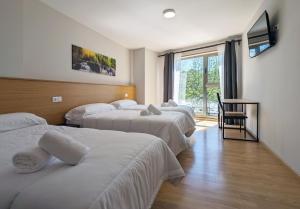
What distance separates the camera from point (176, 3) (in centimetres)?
281

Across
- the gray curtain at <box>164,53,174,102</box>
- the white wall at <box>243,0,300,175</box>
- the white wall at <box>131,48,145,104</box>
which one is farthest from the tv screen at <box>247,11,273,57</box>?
the white wall at <box>131,48,145,104</box>

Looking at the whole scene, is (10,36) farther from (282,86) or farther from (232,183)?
(282,86)

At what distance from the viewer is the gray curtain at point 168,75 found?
18.8 ft

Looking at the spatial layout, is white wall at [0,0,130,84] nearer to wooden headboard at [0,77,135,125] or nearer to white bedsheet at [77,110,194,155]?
wooden headboard at [0,77,135,125]

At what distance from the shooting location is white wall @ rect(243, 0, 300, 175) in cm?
194

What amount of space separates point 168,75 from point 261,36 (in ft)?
10.7

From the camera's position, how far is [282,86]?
227 centimetres

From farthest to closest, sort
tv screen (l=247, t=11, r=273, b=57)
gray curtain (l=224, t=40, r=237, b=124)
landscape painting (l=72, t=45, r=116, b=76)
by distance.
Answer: gray curtain (l=224, t=40, r=237, b=124) → landscape painting (l=72, t=45, r=116, b=76) → tv screen (l=247, t=11, r=273, b=57)

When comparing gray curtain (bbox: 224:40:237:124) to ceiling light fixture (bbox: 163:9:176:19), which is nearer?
ceiling light fixture (bbox: 163:9:176:19)

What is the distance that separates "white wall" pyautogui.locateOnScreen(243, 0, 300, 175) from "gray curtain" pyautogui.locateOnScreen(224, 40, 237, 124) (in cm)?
152

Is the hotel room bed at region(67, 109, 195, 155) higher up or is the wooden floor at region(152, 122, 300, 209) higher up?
the hotel room bed at region(67, 109, 195, 155)

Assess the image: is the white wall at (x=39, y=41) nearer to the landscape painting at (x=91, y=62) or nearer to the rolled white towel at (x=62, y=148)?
the landscape painting at (x=91, y=62)

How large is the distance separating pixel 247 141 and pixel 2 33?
4.12 metres

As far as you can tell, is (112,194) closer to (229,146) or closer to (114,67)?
(229,146)
